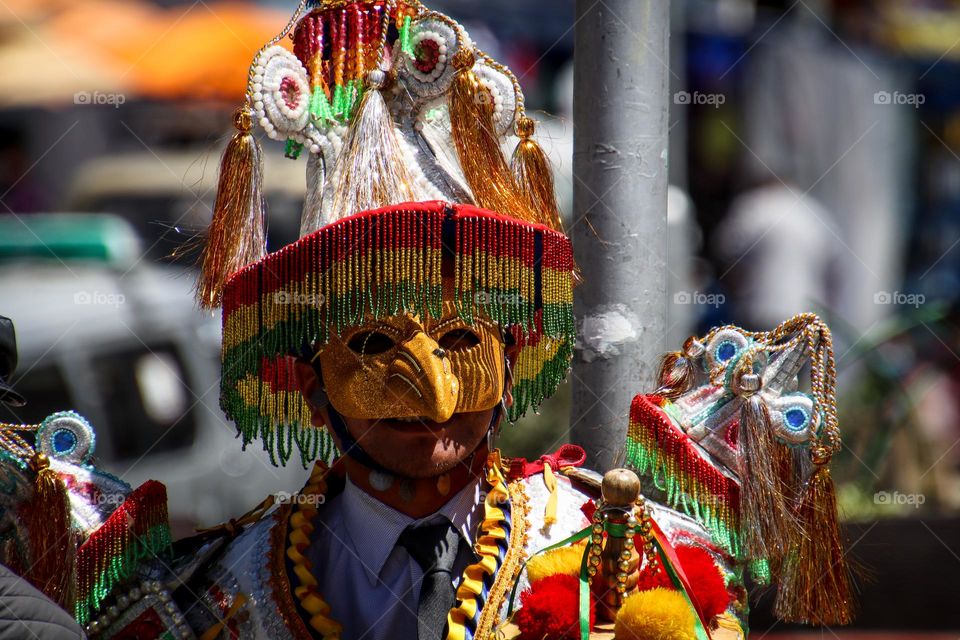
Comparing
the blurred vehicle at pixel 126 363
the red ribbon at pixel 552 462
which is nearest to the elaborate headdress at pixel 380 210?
the red ribbon at pixel 552 462

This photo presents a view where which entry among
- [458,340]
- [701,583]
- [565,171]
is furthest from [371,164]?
[565,171]

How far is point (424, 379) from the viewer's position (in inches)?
100.0

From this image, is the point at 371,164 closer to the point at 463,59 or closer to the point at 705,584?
the point at 463,59

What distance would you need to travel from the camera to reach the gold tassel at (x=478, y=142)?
2775 millimetres

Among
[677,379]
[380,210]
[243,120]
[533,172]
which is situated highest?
[243,120]

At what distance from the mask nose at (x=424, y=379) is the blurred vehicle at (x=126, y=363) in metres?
3.04

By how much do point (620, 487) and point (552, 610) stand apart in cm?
27

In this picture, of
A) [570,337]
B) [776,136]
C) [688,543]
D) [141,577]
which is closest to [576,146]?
[570,337]

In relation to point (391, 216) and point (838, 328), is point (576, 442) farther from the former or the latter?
point (838, 328)

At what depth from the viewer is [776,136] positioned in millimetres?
6320

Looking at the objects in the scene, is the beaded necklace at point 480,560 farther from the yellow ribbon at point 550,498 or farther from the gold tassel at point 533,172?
the gold tassel at point 533,172

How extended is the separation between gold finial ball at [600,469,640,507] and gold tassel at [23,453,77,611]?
3.80 ft

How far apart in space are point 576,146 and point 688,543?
101cm

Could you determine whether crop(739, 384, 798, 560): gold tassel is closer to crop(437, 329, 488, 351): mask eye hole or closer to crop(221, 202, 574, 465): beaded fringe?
crop(221, 202, 574, 465): beaded fringe
